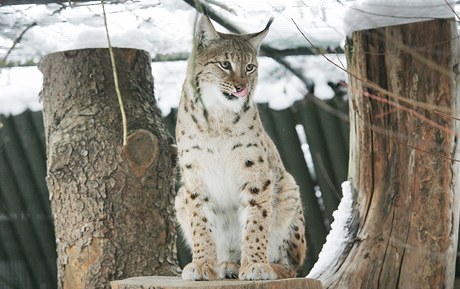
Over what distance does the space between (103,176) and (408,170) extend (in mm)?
1720

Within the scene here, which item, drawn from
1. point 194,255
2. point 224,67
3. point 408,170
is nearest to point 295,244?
point 194,255

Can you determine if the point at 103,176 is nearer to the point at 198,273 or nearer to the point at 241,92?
the point at 198,273

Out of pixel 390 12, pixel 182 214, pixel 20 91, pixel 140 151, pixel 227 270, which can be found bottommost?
pixel 227 270

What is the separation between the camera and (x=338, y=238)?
489cm

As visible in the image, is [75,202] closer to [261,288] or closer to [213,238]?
[213,238]

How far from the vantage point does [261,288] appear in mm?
3736

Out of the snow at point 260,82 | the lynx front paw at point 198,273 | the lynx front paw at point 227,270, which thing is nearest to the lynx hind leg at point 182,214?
the lynx front paw at point 227,270

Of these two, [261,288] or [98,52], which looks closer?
[261,288]

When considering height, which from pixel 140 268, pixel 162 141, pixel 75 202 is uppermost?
pixel 162 141

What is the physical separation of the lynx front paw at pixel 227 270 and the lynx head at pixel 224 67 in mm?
815

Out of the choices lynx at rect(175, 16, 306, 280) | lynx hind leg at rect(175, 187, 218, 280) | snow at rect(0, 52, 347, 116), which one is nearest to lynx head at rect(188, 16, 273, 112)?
lynx at rect(175, 16, 306, 280)

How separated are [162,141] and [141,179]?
27 cm

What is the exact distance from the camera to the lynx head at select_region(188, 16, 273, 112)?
162 inches

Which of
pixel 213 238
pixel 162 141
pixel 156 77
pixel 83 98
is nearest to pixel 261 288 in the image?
pixel 213 238
